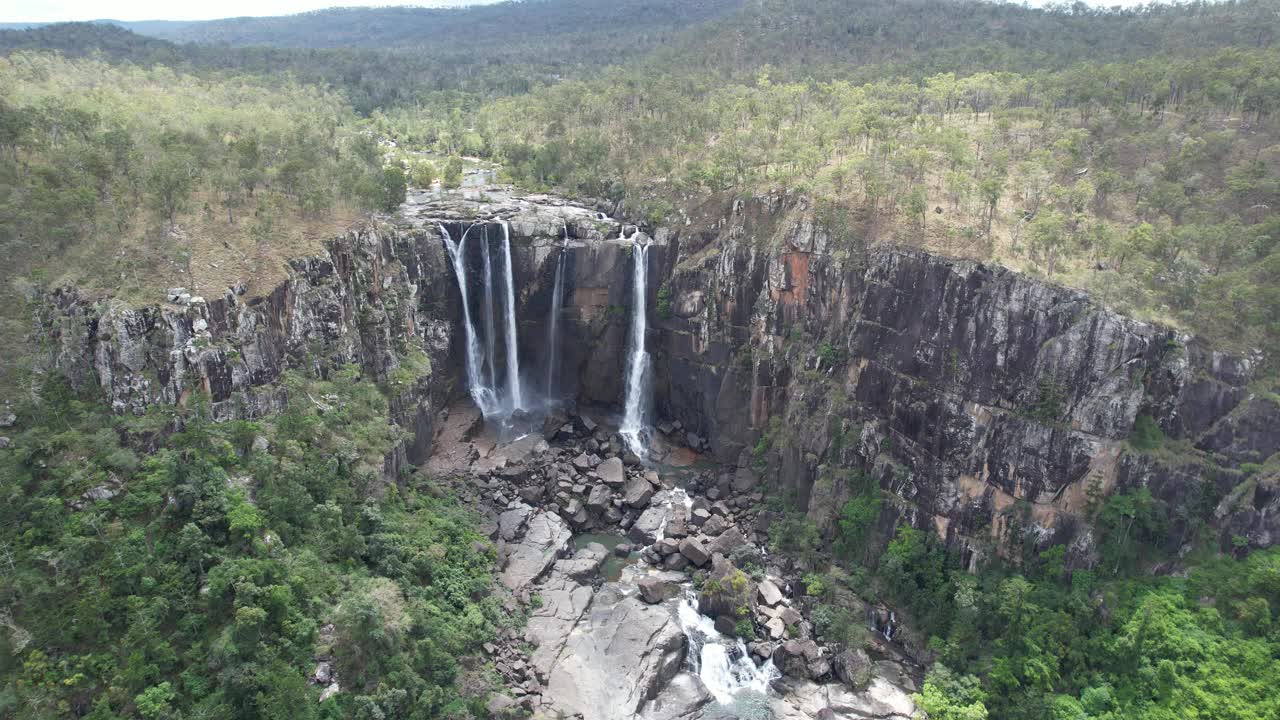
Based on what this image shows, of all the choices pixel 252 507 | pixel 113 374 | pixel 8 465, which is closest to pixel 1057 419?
pixel 252 507

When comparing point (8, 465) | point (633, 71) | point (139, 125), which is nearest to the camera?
point (8, 465)

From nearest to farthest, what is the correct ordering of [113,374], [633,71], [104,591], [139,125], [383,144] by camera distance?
[104,591], [113,374], [139,125], [383,144], [633,71]

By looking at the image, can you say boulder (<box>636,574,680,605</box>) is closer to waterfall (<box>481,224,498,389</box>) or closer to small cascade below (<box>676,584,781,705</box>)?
small cascade below (<box>676,584,781,705</box>)

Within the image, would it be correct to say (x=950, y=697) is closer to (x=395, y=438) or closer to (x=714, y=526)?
(x=714, y=526)

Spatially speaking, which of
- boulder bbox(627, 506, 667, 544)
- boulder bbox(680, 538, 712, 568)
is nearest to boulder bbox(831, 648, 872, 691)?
boulder bbox(680, 538, 712, 568)

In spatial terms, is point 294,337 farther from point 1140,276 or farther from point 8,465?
point 1140,276

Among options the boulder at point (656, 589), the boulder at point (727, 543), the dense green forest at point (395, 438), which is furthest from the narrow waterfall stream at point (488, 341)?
the boulder at point (656, 589)
